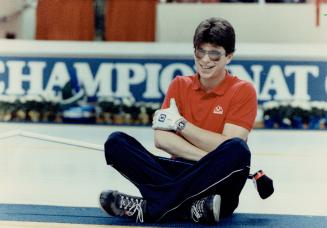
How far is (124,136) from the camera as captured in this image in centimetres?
321

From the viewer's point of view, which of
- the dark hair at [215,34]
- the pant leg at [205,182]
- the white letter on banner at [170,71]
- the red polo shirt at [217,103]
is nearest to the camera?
the pant leg at [205,182]

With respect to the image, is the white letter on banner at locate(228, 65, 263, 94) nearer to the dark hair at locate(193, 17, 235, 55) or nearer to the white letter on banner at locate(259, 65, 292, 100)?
the white letter on banner at locate(259, 65, 292, 100)

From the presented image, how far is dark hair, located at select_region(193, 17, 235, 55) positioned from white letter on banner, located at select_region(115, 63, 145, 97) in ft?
A: 18.7

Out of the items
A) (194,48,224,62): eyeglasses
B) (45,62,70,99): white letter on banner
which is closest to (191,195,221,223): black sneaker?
(194,48,224,62): eyeglasses

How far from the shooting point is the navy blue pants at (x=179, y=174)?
10.0 feet

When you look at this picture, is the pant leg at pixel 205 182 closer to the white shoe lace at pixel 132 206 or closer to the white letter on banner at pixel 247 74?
the white shoe lace at pixel 132 206

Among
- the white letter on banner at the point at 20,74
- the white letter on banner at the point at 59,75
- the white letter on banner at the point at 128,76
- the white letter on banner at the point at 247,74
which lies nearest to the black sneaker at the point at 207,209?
the white letter on banner at the point at 247,74

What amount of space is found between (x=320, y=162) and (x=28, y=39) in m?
4.80

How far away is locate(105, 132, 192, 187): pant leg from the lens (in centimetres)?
320

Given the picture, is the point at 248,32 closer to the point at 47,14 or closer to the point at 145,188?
the point at 47,14

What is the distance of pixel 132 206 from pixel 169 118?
17.8 inches

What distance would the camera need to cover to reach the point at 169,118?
10.7ft

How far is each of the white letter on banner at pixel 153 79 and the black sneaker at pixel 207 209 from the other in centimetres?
576

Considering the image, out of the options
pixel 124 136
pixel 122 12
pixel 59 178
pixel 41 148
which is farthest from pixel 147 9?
pixel 124 136
